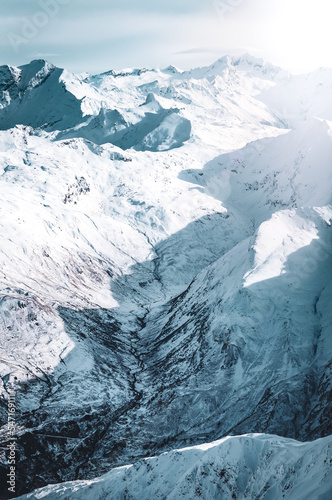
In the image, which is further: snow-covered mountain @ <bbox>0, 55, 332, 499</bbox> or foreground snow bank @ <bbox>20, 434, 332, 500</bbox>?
snow-covered mountain @ <bbox>0, 55, 332, 499</bbox>

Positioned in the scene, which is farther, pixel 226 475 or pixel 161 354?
pixel 161 354

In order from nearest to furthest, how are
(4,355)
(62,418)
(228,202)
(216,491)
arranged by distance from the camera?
(216,491) < (62,418) < (4,355) < (228,202)

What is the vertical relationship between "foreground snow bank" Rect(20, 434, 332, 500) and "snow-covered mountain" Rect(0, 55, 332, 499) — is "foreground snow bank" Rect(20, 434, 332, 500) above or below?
above

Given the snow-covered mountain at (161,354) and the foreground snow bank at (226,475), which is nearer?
the foreground snow bank at (226,475)

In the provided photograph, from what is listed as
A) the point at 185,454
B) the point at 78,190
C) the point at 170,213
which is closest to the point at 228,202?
the point at 170,213

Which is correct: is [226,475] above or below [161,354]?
above

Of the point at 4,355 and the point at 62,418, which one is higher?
the point at 4,355

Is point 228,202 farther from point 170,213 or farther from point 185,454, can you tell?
point 185,454

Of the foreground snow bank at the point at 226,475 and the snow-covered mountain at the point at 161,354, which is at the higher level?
the foreground snow bank at the point at 226,475
